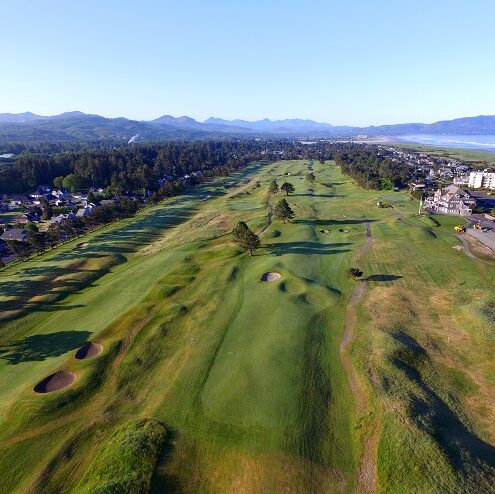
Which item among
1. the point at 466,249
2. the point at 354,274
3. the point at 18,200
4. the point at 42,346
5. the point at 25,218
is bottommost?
the point at 18,200

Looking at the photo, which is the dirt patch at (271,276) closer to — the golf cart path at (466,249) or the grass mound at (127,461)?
the grass mound at (127,461)

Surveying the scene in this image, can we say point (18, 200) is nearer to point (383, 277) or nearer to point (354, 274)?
point (354, 274)

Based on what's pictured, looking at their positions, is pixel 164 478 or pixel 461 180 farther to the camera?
pixel 461 180

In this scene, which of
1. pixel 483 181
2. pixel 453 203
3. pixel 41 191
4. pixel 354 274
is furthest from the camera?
pixel 41 191

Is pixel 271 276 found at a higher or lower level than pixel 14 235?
higher

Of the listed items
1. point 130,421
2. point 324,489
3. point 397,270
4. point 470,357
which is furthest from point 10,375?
point 397,270

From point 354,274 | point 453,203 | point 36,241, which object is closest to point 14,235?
point 36,241

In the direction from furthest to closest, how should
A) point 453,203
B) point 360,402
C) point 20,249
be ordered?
1. point 453,203
2. point 20,249
3. point 360,402

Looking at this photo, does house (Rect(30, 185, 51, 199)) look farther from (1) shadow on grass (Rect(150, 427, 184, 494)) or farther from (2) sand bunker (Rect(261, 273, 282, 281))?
(1) shadow on grass (Rect(150, 427, 184, 494))
